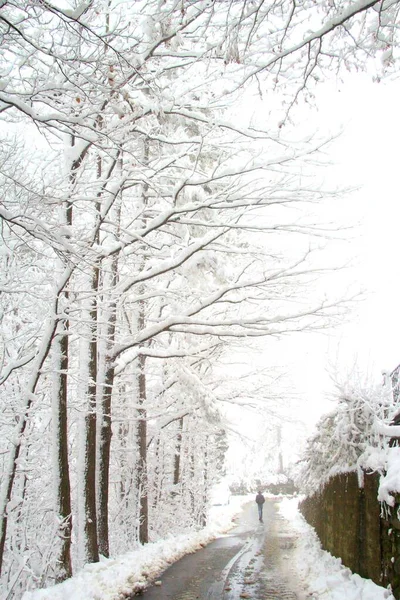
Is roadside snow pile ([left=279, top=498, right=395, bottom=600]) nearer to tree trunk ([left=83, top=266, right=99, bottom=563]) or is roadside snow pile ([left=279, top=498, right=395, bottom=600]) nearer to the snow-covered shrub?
the snow-covered shrub

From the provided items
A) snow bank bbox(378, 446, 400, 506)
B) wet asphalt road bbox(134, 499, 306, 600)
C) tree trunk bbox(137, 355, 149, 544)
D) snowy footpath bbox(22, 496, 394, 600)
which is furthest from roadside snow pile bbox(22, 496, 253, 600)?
snow bank bbox(378, 446, 400, 506)

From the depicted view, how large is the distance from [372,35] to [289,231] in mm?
5051

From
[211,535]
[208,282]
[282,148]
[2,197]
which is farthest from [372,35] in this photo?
[211,535]

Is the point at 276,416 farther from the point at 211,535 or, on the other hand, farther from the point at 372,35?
the point at 372,35

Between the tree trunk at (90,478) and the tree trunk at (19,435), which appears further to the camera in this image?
the tree trunk at (90,478)

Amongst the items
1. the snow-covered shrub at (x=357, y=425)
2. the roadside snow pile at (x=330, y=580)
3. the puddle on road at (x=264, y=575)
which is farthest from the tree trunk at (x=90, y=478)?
the snow-covered shrub at (x=357, y=425)

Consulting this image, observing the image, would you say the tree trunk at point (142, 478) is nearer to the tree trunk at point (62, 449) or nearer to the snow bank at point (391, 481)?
the tree trunk at point (62, 449)

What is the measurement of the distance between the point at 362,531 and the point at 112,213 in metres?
8.73

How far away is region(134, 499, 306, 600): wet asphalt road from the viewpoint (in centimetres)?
795

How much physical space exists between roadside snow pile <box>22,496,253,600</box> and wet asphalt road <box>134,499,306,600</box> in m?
0.29

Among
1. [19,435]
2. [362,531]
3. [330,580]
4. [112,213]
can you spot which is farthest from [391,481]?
[112,213]

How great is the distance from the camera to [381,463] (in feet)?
20.5

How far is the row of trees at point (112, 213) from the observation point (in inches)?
151

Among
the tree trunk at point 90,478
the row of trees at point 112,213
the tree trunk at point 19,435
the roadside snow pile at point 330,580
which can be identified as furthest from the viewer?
the tree trunk at point 90,478
